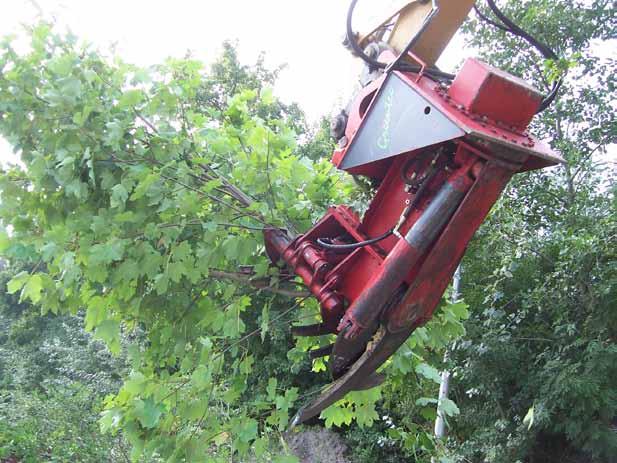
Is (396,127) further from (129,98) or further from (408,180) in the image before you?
(129,98)

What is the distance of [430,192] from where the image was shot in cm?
167

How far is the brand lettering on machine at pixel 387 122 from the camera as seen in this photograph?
5.57 ft

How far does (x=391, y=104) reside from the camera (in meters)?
1.70

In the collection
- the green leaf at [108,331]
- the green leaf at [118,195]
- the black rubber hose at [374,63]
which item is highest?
the black rubber hose at [374,63]

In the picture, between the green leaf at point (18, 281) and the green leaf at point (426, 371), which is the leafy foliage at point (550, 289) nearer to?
the green leaf at point (426, 371)

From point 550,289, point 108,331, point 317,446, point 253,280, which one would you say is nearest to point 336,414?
point 253,280

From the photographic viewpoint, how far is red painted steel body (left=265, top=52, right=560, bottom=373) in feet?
4.91

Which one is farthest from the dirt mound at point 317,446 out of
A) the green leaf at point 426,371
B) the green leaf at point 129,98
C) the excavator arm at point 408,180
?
the green leaf at point 129,98

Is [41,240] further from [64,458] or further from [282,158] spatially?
[64,458]

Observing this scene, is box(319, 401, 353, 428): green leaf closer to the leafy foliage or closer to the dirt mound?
the leafy foliage

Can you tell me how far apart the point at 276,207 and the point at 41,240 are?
977 mm

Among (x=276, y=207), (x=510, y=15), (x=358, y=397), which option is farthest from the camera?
(x=510, y=15)

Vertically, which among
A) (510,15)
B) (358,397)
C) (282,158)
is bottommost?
(358,397)

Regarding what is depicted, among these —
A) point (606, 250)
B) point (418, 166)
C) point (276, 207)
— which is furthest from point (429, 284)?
point (606, 250)
